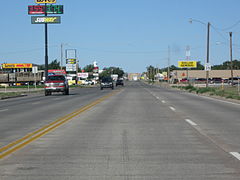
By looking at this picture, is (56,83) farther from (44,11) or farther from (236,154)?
(236,154)

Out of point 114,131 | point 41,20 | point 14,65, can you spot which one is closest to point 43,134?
point 114,131

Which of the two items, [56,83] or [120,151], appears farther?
[56,83]

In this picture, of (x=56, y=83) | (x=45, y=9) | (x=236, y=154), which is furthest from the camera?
(x=45, y=9)

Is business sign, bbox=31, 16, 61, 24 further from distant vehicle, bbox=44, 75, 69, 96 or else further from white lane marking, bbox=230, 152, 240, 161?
white lane marking, bbox=230, 152, 240, 161

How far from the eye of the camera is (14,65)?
151000 millimetres

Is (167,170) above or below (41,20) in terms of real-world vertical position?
below

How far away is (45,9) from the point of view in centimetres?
7138

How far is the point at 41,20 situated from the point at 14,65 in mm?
84013

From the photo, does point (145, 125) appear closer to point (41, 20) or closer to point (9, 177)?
point (9, 177)

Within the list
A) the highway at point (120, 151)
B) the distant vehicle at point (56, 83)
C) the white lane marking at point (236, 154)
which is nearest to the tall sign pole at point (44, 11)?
the distant vehicle at point (56, 83)

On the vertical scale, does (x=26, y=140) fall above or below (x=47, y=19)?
below

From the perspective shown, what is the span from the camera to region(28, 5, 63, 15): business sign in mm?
71375

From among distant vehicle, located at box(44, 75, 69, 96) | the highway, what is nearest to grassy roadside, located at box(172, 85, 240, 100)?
distant vehicle, located at box(44, 75, 69, 96)

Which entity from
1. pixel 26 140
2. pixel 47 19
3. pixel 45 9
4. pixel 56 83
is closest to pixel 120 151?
pixel 26 140
